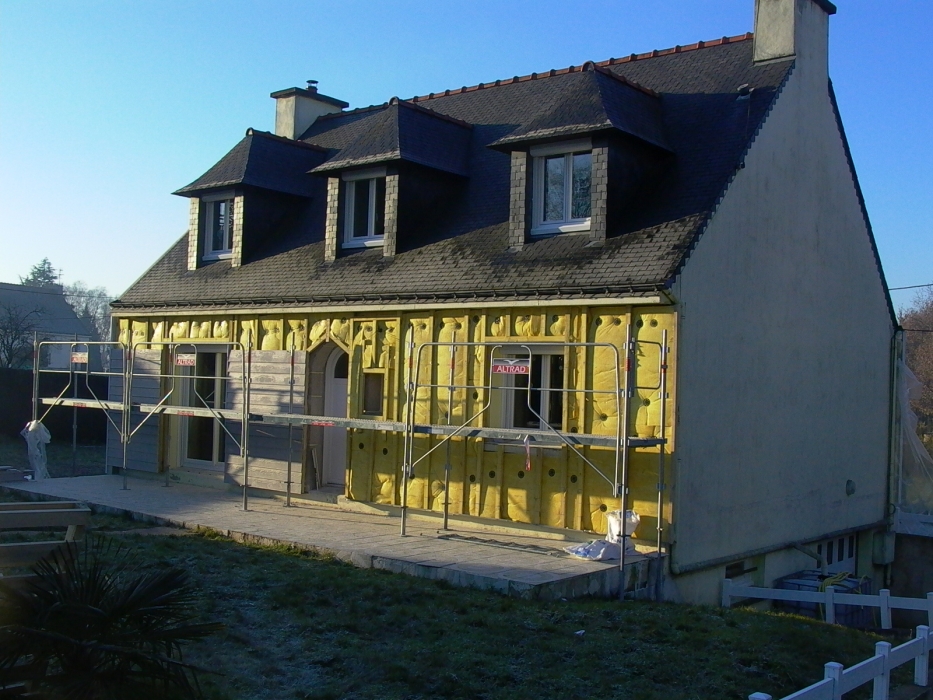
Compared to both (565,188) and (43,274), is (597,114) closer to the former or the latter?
(565,188)

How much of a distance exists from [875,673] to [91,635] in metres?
5.73

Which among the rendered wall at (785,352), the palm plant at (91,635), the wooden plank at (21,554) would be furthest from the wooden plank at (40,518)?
the rendered wall at (785,352)

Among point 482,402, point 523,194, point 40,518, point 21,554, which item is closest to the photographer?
point 21,554

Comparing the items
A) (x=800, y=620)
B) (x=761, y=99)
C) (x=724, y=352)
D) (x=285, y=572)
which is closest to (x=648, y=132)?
(x=761, y=99)

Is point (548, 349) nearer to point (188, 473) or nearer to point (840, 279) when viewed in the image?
point (840, 279)

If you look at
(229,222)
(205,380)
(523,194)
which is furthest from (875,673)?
(229,222)

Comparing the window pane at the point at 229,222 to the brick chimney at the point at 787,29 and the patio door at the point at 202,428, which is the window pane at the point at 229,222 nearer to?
the patio door at the point at 202,428

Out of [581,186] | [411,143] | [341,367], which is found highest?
[411,143]

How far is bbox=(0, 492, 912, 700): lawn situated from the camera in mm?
7543

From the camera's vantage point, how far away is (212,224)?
64.2 ft

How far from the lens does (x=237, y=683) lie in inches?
287

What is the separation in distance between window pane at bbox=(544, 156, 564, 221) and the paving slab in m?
4.54

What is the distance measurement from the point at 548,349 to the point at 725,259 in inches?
104

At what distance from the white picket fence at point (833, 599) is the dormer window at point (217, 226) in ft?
37.0
